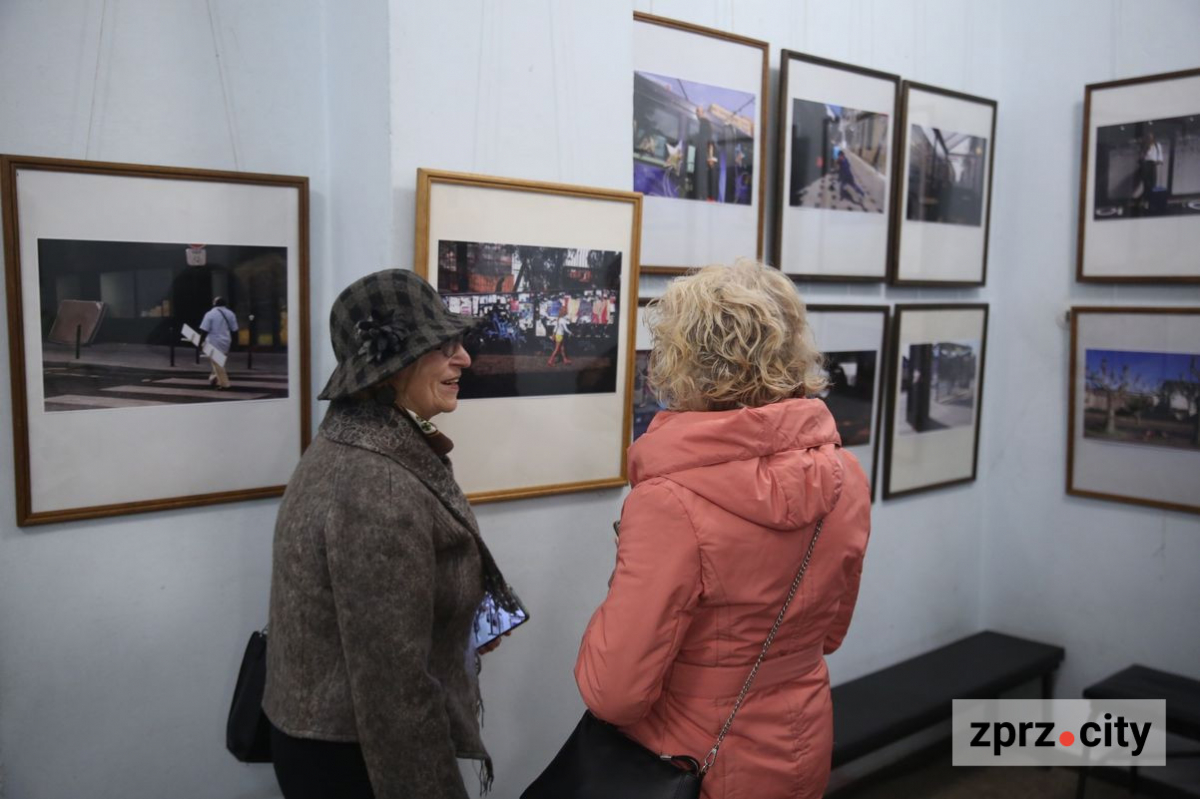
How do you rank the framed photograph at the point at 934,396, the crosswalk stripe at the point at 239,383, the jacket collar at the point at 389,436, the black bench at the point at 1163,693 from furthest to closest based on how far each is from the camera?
the framed photograph at the point at 934,396 < the black bench at the point at 1163,693 < the crosswalk stripe at the point at 239,383 < the jacket collar at the point at 389,436

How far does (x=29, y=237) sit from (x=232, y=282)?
436 mm

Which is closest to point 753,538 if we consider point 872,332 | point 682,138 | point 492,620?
point 492,620

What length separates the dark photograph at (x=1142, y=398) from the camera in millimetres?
3654

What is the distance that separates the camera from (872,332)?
148 inches

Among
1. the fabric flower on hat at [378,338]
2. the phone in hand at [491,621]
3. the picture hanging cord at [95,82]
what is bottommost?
the phone in hand at [491,621]

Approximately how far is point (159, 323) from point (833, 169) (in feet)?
7.80

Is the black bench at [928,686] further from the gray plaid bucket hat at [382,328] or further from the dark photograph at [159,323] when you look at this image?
Result: the dark photograph at [159,323]

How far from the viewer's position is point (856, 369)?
3719 millimetres

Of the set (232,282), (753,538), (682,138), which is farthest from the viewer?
(682,138)

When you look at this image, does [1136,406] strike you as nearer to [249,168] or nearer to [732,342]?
[732,342]

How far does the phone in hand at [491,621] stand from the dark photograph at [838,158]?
6.28 ft

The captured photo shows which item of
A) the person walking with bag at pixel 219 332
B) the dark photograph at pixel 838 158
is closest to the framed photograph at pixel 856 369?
the dark photograph at pixel 838 158

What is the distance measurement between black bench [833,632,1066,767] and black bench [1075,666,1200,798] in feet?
1.13

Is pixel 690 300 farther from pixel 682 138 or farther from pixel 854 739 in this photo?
pixel 854 739
